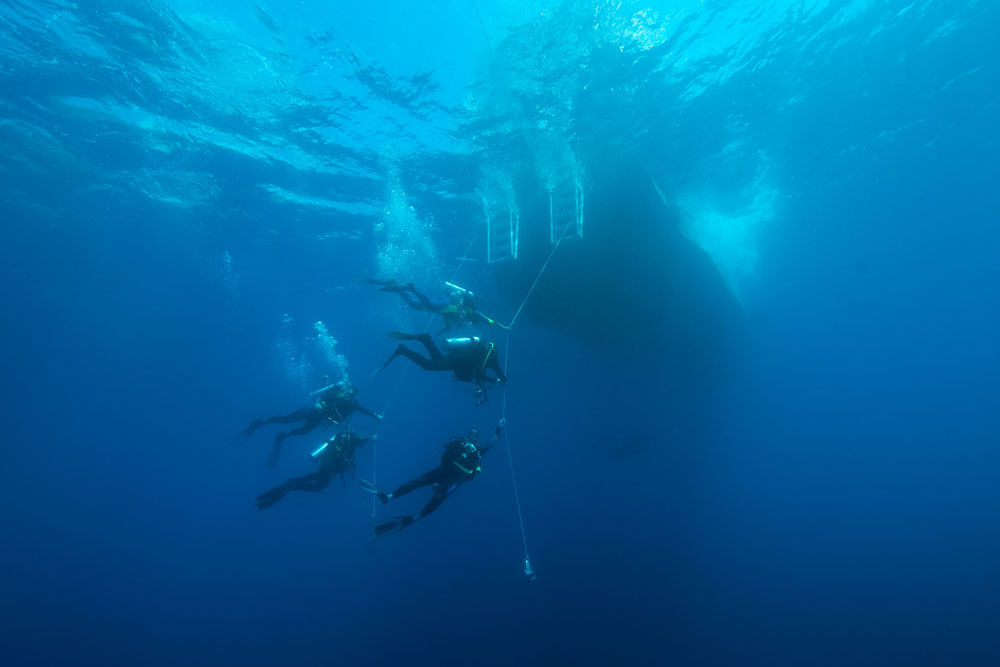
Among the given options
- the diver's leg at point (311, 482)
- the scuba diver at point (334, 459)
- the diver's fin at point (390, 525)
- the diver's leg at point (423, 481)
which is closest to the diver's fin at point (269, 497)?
the scuba diver at point (334, 459)

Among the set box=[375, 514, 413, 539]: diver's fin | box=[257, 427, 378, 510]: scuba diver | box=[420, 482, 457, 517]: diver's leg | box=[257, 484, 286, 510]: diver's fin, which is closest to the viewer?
box=[375, 514, 413, 539]: diver's fin

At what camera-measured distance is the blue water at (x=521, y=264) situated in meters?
13.1

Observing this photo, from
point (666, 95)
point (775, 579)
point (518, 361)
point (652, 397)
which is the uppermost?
point (666, 95)

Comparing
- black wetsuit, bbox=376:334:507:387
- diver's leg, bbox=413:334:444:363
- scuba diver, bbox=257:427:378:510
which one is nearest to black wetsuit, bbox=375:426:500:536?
black wetsuit, bbox=376:334:507:387

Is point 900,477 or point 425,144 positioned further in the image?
point 900,477

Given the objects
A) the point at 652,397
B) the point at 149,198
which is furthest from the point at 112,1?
the point at 652,397

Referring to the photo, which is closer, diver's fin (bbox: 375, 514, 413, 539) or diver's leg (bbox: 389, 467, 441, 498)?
diver's fin (bbox: 375, 514, 413, 539)

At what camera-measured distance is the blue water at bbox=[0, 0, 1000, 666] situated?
43.0 feet

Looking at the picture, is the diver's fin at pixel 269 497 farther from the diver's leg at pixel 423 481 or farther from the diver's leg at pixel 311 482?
the diver's leg at pixel 423 481

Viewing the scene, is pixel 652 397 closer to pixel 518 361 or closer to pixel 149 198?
pixel 518 361

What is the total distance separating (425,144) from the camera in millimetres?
16406

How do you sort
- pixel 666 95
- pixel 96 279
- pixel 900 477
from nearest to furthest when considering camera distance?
1. pixel 666 95
2. pixel 96 279
3. pixel 900 477

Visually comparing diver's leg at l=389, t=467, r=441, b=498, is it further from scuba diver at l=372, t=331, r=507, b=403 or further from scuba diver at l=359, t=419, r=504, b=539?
scuba diver at l=372, t=331, r=507, b=403

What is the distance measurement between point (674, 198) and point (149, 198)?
2371 centimetres
